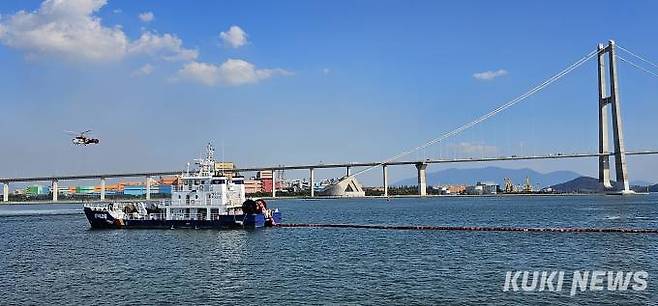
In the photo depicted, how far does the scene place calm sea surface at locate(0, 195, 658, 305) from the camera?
2092 centimetres

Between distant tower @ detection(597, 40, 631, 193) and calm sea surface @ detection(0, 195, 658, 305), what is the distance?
286 ft

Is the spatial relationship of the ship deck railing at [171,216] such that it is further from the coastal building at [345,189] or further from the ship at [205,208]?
the coastal building at [345,189]

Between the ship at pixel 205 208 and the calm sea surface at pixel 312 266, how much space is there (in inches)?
158

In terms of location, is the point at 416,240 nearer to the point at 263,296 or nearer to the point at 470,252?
the point at 470,252

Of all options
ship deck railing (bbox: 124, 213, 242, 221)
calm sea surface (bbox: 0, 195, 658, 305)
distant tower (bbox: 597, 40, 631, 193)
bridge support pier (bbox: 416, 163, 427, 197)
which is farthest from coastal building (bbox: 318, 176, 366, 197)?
calm sea surface (bbox: 0, 195, 658, 305)

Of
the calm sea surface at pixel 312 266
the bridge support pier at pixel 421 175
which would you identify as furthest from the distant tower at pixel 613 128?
the calm sea surface at pixel 312 266

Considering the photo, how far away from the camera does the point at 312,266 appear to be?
91.8 ft

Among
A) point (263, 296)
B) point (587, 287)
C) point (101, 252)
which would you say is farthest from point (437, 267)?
point (101, 252)

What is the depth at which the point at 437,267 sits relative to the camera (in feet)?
88.5

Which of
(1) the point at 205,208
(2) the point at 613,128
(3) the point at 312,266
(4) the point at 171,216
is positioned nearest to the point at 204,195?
(1) the point at 205,208

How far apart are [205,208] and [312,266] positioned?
23856 mm

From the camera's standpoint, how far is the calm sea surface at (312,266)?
824 inches

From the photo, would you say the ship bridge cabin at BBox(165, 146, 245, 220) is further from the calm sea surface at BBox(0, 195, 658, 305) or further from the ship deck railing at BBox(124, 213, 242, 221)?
the calm sea surface at BBox(0, 195, 658, 305)

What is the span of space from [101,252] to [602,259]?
1021 inches
